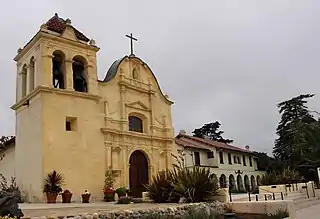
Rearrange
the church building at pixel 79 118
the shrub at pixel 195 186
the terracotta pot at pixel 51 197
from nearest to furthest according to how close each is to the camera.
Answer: the shrub at pixel 195 186
the terracotta pot at pixel 51 197
the church building at pixel 79 118

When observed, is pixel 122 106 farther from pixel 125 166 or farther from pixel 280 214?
pixel 280 214

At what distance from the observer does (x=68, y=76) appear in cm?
2128

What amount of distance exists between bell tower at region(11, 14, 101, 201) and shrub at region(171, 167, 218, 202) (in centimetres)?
751

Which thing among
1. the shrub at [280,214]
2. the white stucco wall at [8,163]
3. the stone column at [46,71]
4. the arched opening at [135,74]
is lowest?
the shrub at [280,214]

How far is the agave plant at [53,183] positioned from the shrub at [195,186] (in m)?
6.81

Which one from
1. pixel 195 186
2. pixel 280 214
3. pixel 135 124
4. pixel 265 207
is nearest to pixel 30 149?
pixel 135 124

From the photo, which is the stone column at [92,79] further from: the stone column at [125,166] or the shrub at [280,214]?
the shrub at [280,214]

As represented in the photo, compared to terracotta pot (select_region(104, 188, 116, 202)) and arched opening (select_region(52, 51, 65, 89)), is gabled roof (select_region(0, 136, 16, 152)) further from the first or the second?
terracotta pot (select_region(104, 188, 116, 202))

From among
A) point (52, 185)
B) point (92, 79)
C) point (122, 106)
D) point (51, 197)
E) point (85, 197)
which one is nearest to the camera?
point (51, 197)

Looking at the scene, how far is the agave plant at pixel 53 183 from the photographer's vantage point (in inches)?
708

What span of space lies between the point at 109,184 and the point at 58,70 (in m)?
7.83

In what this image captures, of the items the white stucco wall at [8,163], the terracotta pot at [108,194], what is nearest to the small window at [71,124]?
the terracotta pot at [108,194]

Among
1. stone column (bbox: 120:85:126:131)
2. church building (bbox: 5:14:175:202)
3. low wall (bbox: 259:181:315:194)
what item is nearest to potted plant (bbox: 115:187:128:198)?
church building (bbox: 5:14:175:202)

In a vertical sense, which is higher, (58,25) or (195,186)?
(58,25)
